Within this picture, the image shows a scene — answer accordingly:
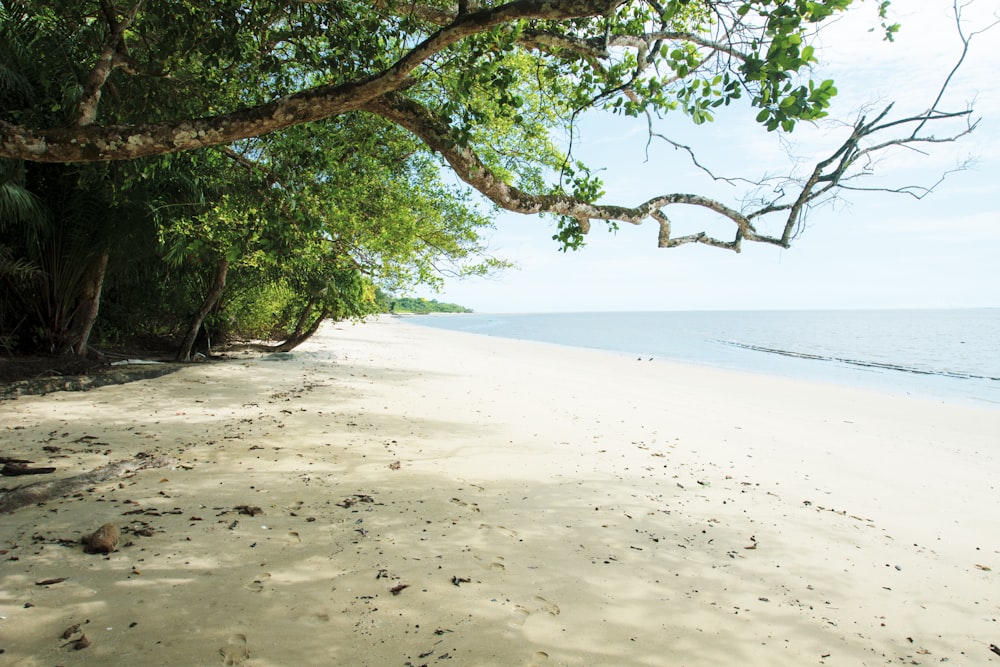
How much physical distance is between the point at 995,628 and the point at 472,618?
8.73ft

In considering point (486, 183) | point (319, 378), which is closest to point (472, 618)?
point (486, 183)

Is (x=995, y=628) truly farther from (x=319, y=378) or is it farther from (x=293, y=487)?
(x=319, y=378)

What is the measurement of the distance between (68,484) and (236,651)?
7.92ft

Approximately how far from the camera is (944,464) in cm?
696

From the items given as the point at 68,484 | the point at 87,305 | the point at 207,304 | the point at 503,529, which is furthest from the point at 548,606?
the point at 207,304

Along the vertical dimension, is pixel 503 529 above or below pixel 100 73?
below

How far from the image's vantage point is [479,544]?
342 centimetres

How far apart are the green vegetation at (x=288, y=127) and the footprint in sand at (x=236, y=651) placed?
271cm

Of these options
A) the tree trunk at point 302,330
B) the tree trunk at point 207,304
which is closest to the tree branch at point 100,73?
the tree trunk at point 207,304

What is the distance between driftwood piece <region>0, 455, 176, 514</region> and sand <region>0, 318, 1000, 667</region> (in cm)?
10

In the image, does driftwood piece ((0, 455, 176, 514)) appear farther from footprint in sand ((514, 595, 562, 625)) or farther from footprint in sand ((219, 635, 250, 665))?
footprint in sand ((514, 595, 562, 625))

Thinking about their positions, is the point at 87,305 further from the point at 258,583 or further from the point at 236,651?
the point at 236,651

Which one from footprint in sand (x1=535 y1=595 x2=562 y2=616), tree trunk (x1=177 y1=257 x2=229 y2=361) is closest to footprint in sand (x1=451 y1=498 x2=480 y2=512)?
footprint in sand (x1=535 y1=595 x2=562 y2=616)

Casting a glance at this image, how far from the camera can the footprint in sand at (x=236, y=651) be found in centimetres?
218
